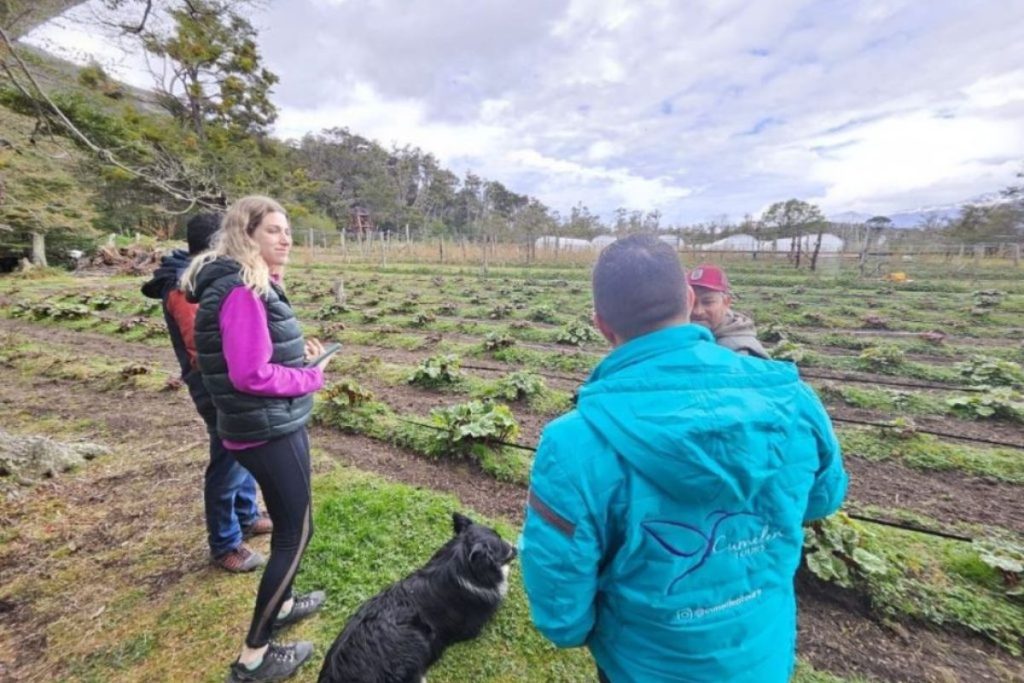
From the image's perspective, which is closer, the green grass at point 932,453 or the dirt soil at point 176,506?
the dirt soil at point 176,506

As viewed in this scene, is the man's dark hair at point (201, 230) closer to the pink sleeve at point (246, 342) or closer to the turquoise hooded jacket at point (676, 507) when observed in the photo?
the pink sleeve at point (246, 342)

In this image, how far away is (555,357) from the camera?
24.9 ft

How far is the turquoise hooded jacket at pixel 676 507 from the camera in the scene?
3.08 ft

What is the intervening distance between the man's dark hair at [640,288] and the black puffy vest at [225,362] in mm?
1397

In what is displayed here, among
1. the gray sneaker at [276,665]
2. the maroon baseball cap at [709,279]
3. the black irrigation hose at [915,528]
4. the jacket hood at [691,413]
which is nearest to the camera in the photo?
the jacket hood at [691,413]

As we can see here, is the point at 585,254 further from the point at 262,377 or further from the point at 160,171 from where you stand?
the point at 262,377

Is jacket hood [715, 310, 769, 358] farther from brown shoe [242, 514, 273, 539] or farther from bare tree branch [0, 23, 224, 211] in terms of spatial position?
bare tree branch [0, 23, 224, 211]

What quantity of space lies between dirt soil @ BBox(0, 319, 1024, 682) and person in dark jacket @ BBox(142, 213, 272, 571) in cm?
29

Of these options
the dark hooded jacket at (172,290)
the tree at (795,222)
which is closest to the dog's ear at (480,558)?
the dark hooded jacket at (172,290)

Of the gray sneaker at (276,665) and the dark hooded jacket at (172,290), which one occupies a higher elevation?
the dark hooded jacket at (172,290)

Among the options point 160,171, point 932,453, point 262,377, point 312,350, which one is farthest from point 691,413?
point 160,171

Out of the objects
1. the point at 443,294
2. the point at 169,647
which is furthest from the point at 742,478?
the point at 443,294

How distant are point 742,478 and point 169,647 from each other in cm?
291

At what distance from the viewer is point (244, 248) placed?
1.81 meters
